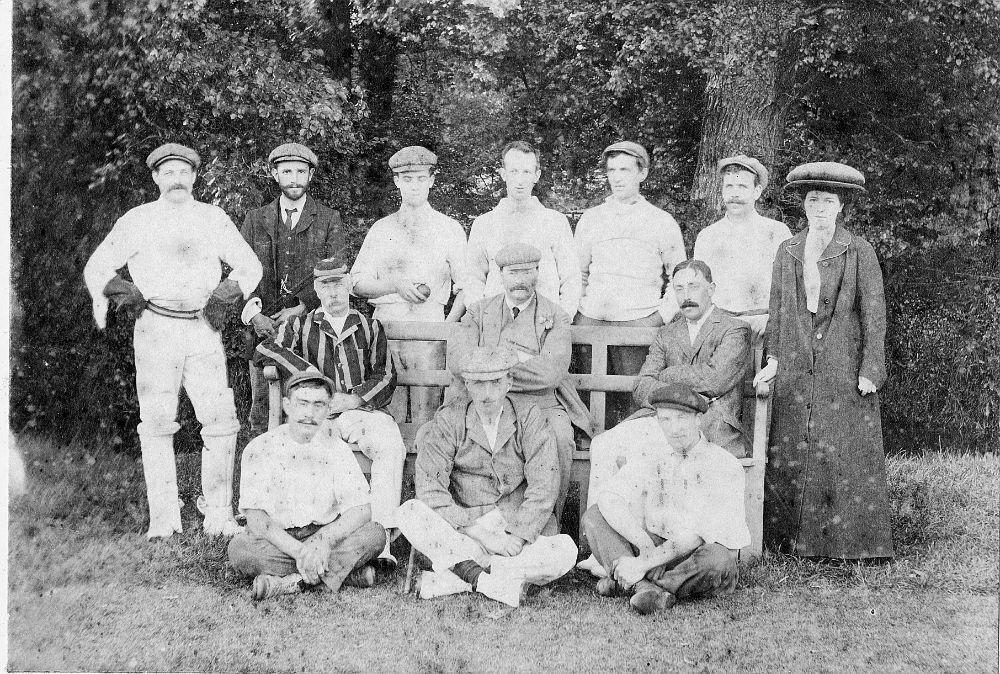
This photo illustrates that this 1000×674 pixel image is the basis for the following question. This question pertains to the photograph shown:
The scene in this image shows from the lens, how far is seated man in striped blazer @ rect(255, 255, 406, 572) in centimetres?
489

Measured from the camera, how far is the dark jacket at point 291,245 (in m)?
5.41

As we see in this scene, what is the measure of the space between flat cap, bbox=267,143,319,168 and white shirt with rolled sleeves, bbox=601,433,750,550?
257cm

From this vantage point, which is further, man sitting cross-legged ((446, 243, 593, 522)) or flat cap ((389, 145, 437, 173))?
flat cap ((389, 145, 437, 173))

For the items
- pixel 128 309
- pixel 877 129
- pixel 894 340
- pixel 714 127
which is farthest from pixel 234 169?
pixel 894 340

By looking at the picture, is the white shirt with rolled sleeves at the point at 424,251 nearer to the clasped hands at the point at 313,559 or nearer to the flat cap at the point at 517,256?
the flat cap at the point at 517,256

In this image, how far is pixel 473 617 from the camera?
4355mm

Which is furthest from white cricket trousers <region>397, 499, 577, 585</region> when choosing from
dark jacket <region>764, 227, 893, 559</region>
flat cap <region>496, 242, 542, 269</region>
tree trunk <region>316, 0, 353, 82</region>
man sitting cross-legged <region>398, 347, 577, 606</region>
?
tree trunk <region>316, 0, 353, 82</region>

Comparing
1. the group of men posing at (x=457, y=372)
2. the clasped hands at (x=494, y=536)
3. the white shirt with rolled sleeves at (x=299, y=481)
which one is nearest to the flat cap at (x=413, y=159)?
the group of men posing at (x=457, y=372)

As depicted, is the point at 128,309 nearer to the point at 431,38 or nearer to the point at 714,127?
the point at 431,38

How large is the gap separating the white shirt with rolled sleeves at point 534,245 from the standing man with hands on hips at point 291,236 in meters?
0.80

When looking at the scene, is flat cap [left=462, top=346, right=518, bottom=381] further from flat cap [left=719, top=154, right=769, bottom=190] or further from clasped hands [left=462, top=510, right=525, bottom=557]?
flat cap [left=719, top=154, right=769, bottom=190]

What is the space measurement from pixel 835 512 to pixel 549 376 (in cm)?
169

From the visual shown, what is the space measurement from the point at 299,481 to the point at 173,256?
1623 mm

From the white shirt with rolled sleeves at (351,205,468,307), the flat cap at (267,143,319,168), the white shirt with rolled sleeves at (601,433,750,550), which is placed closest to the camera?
the white shirt with rolled sleeves at (601,433,750,550)
